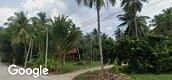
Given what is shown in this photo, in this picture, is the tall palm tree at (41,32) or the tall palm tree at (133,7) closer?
the tall palm tree at (41,32)

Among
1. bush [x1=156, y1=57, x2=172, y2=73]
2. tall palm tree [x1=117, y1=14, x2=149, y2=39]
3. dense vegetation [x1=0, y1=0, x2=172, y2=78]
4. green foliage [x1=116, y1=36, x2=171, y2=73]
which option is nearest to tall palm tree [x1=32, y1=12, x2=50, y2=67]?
dense vegetation [x1=0, y1=0, x2=172, y2=78]

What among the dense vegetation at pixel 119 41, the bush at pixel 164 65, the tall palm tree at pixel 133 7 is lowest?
the bush at pixel 164 65

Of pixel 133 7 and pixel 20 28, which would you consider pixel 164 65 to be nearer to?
pixel 133 7

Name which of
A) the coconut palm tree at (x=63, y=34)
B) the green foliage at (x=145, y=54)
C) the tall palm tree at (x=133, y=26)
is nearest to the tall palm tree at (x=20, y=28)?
the tall palm tree at (x=133, y=26)

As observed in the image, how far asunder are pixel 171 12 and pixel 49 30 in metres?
30.6

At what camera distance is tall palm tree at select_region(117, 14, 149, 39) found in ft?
198

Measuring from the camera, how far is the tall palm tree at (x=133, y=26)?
6049cm

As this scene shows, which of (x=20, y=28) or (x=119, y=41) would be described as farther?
(x=20, y=28)

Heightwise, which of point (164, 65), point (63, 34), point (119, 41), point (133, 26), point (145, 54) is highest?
point (133, 26)

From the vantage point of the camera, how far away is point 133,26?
61062mm

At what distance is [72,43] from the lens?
146 feet

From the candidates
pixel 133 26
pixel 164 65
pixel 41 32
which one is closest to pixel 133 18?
pixel 133 26

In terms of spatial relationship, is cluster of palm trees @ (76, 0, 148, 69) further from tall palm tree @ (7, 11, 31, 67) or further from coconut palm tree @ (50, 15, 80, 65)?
tall palm tree @ (7, 11, 31, 67)

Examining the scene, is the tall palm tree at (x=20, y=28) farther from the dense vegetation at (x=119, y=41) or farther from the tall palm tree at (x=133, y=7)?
the tall palm tree at (x=133, y=7)
